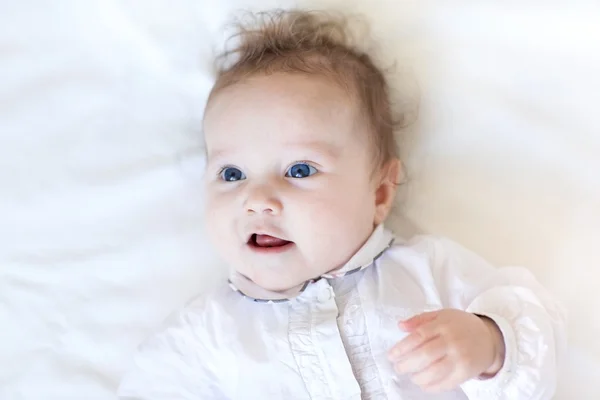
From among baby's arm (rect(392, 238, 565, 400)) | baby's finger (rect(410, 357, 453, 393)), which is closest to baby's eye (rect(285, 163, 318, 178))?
baby's arm (rect(392, 238, 565, 400))

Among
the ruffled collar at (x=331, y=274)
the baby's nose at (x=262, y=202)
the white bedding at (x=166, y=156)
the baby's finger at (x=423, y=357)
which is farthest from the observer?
the white bedding at (x=166, y=156)

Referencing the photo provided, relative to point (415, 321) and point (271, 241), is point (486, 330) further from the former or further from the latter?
point (271, 241)

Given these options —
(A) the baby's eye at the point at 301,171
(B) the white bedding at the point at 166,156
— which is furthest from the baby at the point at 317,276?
(B) the white bedding at the point at 166,156

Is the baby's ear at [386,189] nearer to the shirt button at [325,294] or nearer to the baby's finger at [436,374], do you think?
the shirt button at [325,294]

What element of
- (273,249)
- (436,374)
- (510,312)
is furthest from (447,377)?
(273,249)

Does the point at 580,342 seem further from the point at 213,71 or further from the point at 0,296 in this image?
the point at 0,296

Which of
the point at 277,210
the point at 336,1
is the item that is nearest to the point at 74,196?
the point at 277,210

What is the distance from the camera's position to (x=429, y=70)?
1.49 metres

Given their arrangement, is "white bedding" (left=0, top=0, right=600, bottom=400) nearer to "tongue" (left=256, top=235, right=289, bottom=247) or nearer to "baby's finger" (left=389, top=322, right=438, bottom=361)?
"tongue" (left=256, top=235, right=289, bottom=247)

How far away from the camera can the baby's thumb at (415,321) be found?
113 centimetres

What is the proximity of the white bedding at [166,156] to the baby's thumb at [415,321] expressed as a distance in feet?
1.10

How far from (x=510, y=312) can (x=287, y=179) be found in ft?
1.38

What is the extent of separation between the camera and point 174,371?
136cm

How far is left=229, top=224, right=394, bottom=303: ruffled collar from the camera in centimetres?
133
